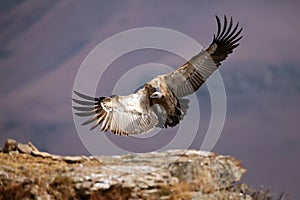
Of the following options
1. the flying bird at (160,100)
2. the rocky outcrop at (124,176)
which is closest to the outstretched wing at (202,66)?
the flying bird at (160,100)

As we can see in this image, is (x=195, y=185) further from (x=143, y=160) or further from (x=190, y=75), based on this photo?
(x=190, y=75)

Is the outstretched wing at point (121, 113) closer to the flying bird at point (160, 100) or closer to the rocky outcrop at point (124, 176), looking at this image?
the flying bird at point (160, 100)

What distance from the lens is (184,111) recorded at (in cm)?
749

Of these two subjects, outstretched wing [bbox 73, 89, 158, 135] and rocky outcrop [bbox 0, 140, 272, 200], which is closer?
outstretched wing [bbox 73, 89, 158, 135]

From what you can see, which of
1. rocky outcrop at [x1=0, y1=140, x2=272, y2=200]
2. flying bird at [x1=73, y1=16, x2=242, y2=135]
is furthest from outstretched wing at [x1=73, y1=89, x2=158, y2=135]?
rocky outcrop at [x1=0, y1=140, x2=272, y2=200]

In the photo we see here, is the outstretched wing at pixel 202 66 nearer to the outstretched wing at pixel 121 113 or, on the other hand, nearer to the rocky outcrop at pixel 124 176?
the outstretched wing at pixel 121 113

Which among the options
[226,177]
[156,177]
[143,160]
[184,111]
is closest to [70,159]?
[143,160]

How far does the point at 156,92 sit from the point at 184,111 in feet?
2.27

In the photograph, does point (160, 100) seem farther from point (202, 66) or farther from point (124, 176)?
point (124, 176)

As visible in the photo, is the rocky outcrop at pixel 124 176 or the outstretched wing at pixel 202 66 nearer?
the outstretched wing at pixel 202 66

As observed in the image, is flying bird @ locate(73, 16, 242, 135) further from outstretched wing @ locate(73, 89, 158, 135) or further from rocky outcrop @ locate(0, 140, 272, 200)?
rocky outcrop @ locate(0, 140, 272, 200)

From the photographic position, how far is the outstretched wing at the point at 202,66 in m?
7.43

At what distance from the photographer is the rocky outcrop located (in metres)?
9.27

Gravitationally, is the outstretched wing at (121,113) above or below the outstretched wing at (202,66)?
below
